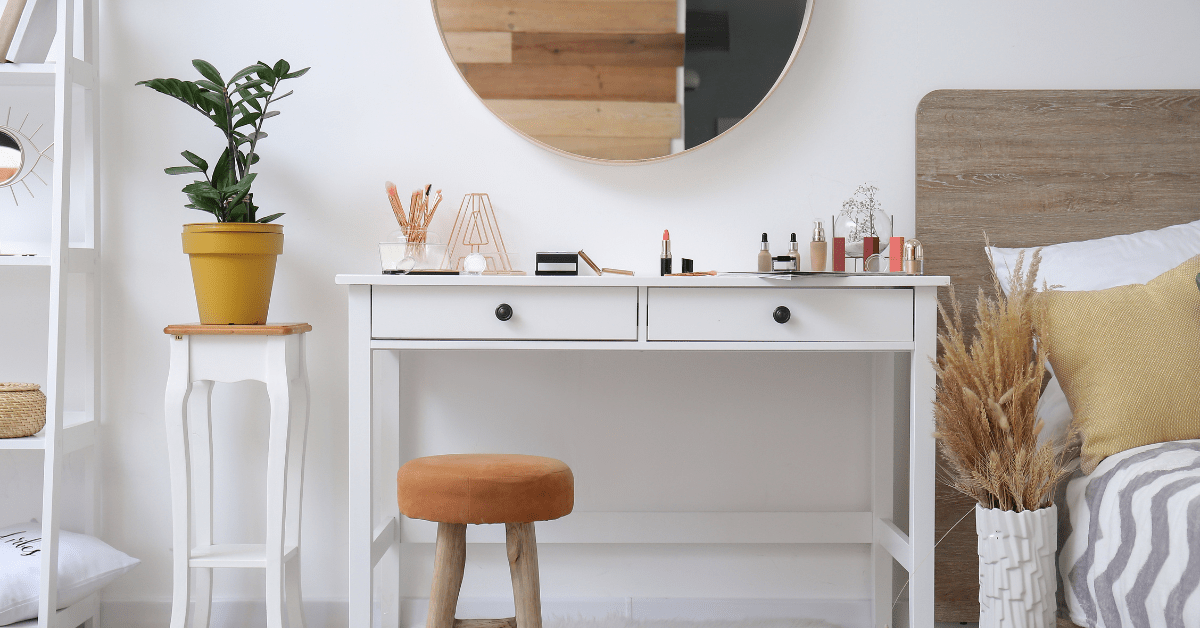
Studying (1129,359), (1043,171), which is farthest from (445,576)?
(1043,171)

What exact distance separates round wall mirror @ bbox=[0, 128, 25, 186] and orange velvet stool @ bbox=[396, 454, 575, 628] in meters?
1.36

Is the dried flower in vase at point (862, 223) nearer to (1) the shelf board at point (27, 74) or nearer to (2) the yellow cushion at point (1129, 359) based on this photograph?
(2) the yellow cushion at point (1129, 359)

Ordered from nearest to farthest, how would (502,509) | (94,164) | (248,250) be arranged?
(502,509) → (248,250) → (94,164)

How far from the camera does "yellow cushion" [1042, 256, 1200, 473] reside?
1.39 m

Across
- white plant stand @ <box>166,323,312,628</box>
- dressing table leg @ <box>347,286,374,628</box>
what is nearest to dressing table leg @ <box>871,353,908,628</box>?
dressing table leg @ <box>347,286,374,628</box>

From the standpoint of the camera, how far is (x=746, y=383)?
6.44ft

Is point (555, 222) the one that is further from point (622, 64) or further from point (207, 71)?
point (207, 71)

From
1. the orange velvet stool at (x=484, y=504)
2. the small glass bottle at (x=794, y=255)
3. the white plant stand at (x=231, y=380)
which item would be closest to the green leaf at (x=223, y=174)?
the white plant stand at (x=231, y=380)

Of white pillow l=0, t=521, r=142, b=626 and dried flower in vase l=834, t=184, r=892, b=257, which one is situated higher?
dried flower in vase l=834, t=184, r=892, b=257

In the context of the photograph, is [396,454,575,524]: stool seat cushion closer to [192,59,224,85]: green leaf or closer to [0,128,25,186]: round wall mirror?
[192,59,224,85]: green leaf

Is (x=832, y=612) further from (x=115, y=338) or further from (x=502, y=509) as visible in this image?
(x=115, y=338)

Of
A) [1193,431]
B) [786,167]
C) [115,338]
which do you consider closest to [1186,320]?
[1193,431]

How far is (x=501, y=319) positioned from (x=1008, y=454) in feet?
3.25

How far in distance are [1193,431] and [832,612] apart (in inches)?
36.3
